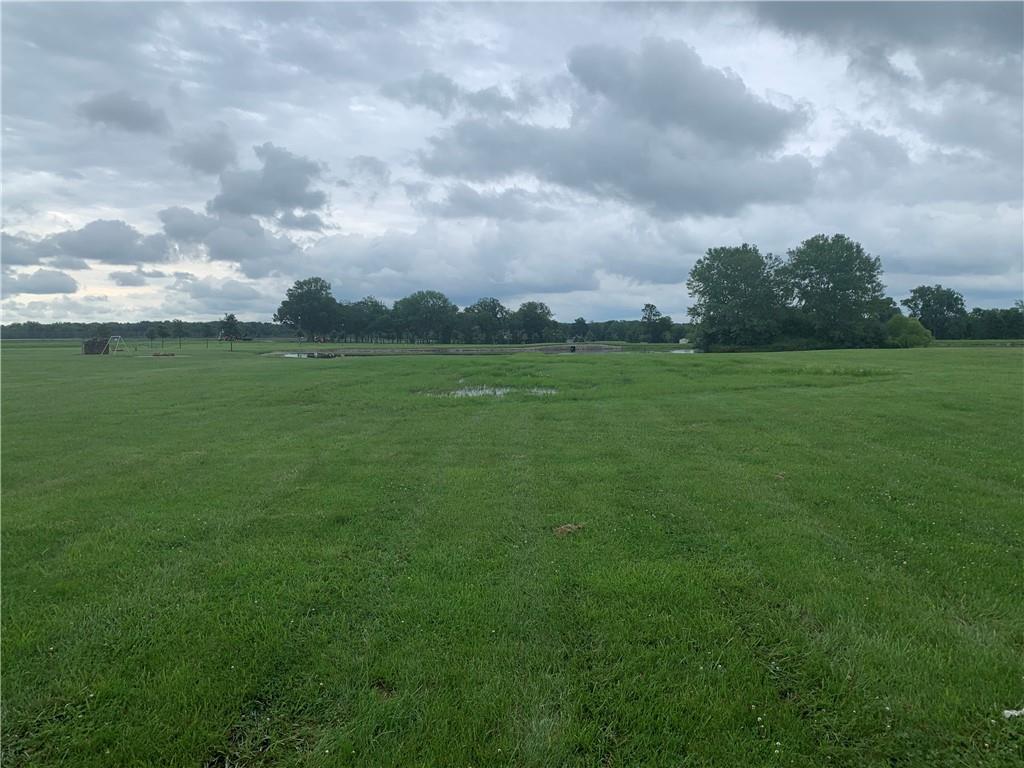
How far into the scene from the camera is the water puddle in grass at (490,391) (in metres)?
21.1

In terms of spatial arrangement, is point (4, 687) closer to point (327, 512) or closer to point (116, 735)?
point (116, 735)

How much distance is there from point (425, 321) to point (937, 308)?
108m

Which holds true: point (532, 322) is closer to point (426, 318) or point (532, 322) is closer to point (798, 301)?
point (426, 318)

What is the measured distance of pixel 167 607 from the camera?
4.93 m

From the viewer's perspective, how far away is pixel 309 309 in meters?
121

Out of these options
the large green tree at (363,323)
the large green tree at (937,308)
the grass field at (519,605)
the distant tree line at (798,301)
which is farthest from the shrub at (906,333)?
the large green tree at (363,323)

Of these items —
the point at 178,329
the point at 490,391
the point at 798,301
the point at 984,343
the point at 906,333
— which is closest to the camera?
the point at 490,391

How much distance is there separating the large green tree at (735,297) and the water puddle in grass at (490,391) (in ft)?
206

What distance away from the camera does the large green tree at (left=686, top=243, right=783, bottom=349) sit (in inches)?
3044

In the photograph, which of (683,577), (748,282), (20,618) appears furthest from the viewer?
(748,282)

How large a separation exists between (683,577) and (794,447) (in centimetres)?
687

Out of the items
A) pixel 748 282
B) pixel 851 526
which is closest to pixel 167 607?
pixel 851 526

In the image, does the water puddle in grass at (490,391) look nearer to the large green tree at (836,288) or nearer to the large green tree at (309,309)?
the large green tree at (836,288)

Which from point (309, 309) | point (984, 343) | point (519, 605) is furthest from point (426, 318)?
point (519, 605)
